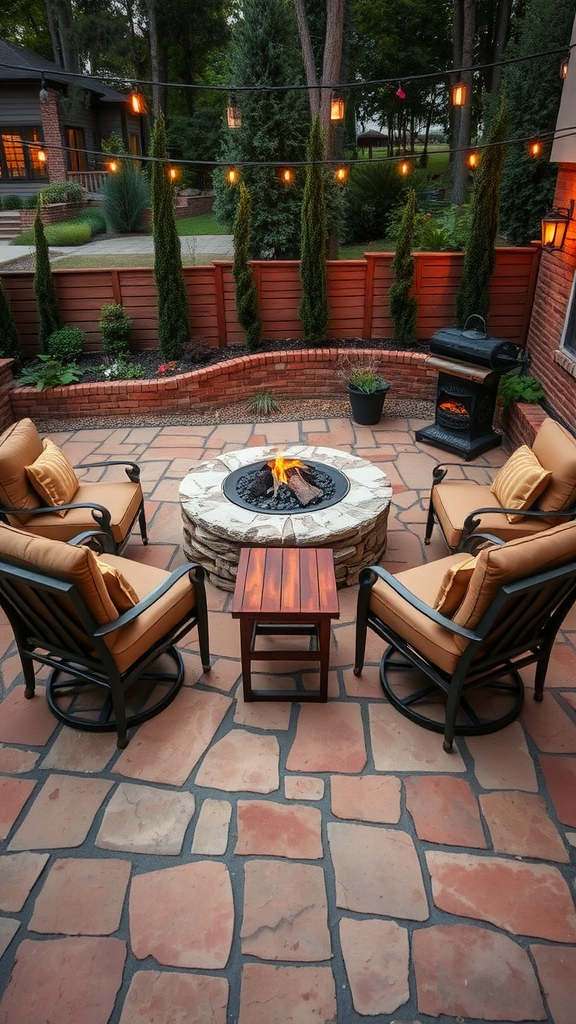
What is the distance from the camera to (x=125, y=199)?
50.3 feet

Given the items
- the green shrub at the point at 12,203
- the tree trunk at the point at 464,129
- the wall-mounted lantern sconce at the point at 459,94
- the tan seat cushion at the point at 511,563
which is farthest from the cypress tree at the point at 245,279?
the green shrub at the point at 12,203

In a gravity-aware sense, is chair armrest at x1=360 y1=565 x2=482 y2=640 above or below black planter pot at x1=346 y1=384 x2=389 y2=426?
above

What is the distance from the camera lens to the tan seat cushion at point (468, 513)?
397 centimetres

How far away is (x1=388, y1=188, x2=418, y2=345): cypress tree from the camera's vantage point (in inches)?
284

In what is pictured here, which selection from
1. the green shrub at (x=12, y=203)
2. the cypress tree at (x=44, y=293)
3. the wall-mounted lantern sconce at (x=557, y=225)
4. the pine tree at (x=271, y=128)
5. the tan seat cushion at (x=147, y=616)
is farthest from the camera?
the green shrub at (x=12, y=203)

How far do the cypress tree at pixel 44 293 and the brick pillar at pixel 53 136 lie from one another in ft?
45.4

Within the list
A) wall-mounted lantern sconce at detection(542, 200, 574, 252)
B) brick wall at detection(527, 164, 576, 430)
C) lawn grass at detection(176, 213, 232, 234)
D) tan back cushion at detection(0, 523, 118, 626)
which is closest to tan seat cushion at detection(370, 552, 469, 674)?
tan back cushion at detection(0, 523, 118, 626)

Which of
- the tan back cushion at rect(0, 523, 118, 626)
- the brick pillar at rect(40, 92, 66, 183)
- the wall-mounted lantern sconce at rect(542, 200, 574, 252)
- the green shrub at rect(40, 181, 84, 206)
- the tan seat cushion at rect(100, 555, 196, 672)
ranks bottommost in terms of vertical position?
the tan seat cushion at rect(100, 555, 196, 672)

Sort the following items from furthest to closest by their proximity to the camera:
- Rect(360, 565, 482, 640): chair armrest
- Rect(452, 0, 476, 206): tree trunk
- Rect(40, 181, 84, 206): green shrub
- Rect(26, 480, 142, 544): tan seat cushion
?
1. Rect(40, 181, 84, 206): green shrub
2. Rect(452, 0, 476, 206): tree trunk
3. Rect(26, 480, 142, 544): tan seat cushion
4. Rect(360, 565, 482, 640): chair armrest

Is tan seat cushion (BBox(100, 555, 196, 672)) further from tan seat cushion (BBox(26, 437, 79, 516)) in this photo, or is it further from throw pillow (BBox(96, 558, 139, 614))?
tan seat cushion (BBox(26, 437, 79, 516))

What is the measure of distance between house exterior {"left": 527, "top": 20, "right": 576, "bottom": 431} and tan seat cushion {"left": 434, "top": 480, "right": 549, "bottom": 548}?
1878 mm

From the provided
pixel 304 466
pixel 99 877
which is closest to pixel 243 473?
pixel 304 466

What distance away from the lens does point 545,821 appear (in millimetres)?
2615

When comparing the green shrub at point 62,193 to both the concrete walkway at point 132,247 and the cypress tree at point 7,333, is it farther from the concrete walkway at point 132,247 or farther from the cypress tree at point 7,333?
the cypress tree at point 7,333
